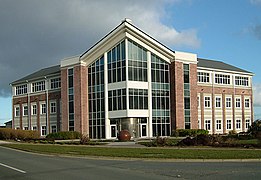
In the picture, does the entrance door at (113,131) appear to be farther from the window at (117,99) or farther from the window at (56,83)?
the window at (56,83)

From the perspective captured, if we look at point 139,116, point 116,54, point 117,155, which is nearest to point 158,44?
point 116,54

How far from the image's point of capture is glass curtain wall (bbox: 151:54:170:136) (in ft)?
178

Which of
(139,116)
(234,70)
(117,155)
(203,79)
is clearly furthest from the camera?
(234,70)

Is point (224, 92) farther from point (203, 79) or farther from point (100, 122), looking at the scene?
point (100, 122)

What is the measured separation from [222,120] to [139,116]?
56.2 feet

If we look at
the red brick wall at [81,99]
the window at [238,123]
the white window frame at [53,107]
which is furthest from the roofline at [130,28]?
the window at [238,123]

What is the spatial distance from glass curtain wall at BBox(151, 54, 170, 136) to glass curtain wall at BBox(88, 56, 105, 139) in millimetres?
6843

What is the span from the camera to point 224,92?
64.4 m

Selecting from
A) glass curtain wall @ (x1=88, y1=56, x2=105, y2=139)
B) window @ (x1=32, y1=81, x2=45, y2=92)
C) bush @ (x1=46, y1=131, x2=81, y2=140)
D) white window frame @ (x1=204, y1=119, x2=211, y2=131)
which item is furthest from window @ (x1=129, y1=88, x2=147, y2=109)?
window @ (x1=32, y1=81, x2=45, y2=92)

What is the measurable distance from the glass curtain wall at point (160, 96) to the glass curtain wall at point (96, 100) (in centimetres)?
684

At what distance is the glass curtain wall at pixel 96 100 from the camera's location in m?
55.5

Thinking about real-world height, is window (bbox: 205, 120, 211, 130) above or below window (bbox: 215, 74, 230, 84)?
below

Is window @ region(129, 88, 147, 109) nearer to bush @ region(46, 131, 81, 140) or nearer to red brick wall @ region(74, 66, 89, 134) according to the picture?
red brick wall @ region(74, 66, 89, 134)

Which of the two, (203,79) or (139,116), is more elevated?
(203,79)
